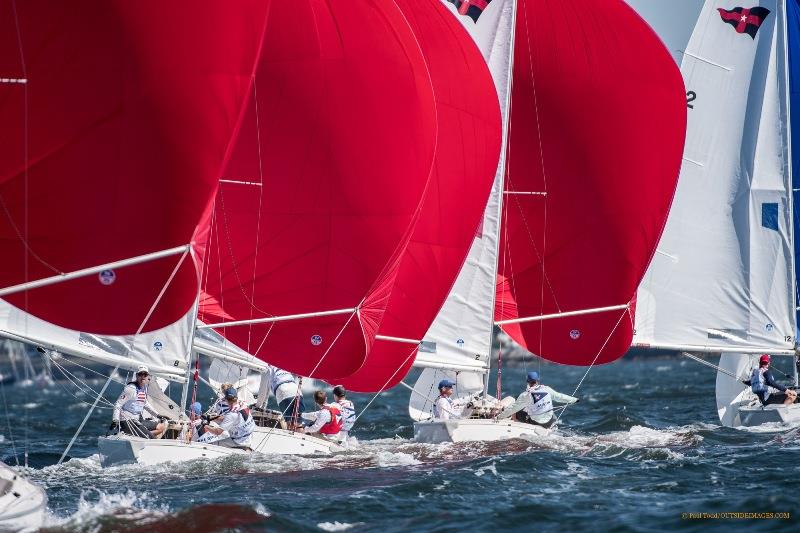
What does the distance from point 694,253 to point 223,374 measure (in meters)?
10.3

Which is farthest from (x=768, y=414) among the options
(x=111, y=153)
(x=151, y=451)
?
(x=111, y=153)

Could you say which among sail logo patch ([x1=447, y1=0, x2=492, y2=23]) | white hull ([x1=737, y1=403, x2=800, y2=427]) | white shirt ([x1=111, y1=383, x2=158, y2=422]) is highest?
sail logo patch ([x1=447, y1=0, x2=492, y2=23])

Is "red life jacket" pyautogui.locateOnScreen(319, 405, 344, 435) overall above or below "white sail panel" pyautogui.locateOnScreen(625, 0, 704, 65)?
below

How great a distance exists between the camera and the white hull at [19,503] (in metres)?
13.1

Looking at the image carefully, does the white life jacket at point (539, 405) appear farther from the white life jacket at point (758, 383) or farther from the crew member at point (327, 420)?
the white life jacket at point (758, 383)

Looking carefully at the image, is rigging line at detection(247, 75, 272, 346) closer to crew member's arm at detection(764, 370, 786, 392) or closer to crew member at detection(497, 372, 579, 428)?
crew member at detection(497, 372, 579, 428)

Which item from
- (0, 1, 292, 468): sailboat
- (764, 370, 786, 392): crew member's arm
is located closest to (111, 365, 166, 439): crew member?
(0, 1, 292, 468): sailboat

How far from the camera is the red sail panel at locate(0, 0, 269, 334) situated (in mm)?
13227

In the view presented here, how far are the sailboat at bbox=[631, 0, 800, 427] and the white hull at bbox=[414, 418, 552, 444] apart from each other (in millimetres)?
5474

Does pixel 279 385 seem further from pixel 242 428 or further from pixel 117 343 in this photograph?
pixel 117 343

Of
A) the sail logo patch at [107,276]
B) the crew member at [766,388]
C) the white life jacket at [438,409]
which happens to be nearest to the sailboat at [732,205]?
the crew member at [766,388]

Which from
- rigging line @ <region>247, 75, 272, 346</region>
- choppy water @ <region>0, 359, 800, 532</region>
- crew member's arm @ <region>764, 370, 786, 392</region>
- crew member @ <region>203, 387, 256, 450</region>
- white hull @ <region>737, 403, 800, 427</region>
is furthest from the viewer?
crew member's arm @ <region>764, 370, 786, 392</region>

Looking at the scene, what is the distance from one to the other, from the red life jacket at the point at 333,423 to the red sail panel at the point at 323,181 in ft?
9.26

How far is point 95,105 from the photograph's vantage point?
13406mm
